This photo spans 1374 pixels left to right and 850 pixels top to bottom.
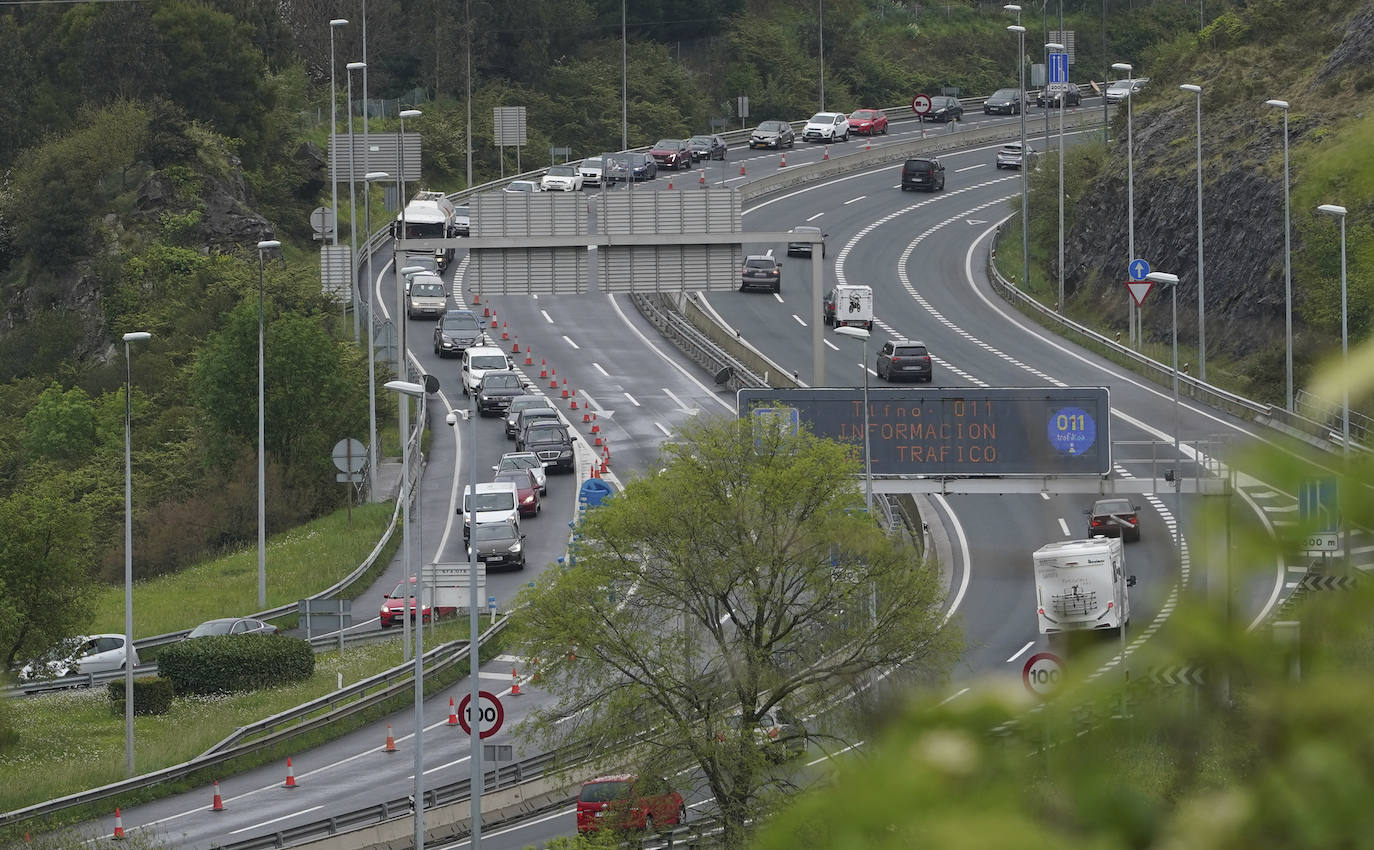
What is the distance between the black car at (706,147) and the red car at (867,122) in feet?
32.5

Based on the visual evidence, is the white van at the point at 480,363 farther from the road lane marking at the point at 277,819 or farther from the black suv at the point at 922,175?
the black suv at the point at 922,175

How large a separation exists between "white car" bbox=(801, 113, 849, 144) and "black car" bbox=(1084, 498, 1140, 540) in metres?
66.5

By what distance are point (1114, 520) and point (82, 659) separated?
26.7 metres

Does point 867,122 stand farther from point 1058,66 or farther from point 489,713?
point 489,713

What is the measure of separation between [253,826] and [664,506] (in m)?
9.85

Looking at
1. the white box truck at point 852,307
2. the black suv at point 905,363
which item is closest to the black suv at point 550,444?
the black suv at point 905,363

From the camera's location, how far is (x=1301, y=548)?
1863mm

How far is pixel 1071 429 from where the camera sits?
48.4 m

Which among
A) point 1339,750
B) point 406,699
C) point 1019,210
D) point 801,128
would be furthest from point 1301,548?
point 801,128

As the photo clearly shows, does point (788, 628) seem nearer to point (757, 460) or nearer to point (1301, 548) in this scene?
point (757, 460)

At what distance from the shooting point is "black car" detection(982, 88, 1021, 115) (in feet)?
400

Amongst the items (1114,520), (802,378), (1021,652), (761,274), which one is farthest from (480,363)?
(1021,652)

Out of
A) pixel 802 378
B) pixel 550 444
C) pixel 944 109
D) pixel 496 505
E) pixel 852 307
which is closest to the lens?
pixel 496 505

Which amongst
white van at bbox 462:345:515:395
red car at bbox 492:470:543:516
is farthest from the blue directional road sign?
red car at bbox 492:470:543:516
